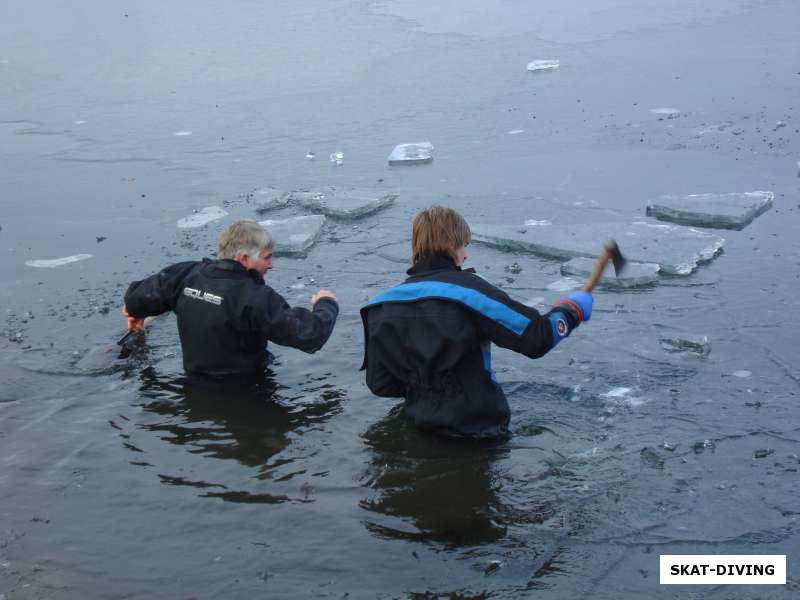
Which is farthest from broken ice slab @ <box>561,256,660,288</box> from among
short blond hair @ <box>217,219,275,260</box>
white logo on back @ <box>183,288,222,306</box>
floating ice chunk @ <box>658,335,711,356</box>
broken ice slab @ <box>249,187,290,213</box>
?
broken ice slab @ <box>249,187,290,213</box>

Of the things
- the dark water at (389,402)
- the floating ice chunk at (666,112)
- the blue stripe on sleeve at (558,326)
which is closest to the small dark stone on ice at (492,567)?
the dark water at (389,402)

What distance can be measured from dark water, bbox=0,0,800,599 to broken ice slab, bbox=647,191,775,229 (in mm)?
149

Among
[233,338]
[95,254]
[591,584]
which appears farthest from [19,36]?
Answer: [591,584]

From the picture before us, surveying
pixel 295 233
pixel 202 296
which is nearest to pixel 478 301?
pixel 202 296

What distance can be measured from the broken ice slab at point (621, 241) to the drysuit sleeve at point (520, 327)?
2726 millimetres

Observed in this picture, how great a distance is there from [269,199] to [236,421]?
161 inches

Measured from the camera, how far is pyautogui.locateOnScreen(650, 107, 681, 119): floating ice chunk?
436 inches

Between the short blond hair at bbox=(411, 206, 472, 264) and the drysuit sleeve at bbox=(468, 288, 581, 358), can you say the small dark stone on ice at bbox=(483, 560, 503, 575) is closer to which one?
the drysuit sleeve at bbox=(468, 288, 581, 358)

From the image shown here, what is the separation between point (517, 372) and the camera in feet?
18.6

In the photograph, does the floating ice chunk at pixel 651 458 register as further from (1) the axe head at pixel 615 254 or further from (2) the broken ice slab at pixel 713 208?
(2) the broken ice slab at pixel 713 208

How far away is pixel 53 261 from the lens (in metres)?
8.05

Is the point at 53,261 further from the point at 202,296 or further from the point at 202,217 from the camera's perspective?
the point at 202,296

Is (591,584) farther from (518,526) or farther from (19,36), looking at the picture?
(19,36)

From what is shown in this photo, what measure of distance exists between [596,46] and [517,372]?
10577 millimetres
